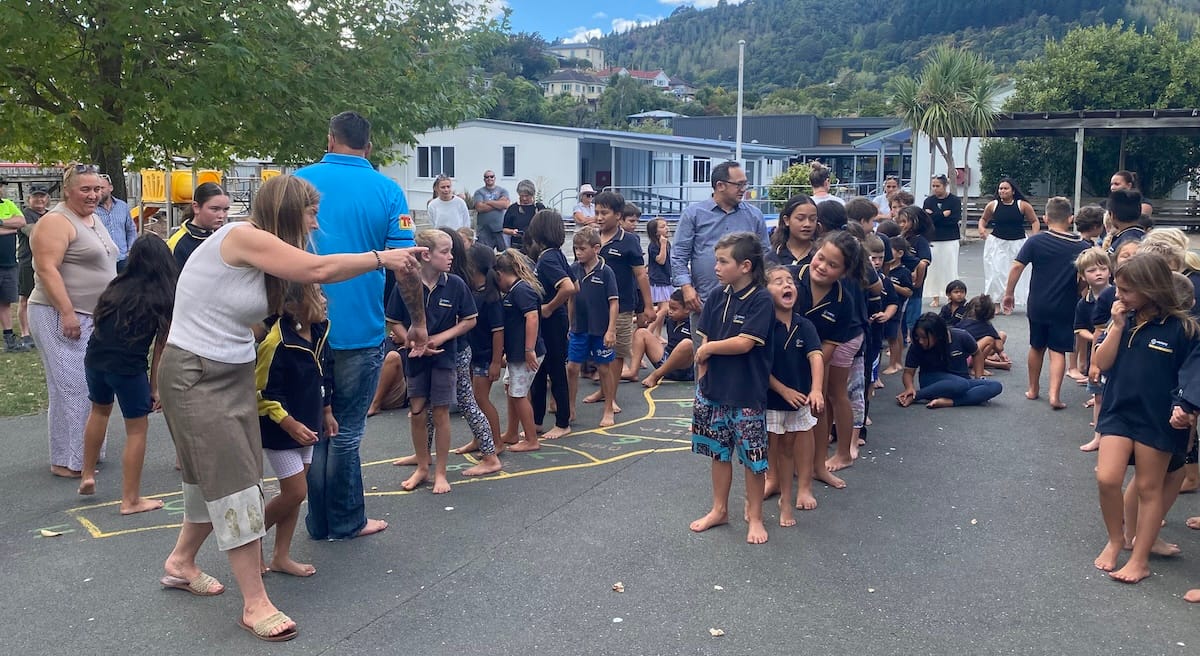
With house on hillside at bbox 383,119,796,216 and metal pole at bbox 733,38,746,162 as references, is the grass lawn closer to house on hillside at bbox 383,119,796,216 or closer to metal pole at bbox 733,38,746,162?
house on hillside at bbox 383,119,796,216

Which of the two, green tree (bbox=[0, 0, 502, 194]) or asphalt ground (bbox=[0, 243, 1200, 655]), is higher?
green tree (bbox=[0, 0, 502, 194])

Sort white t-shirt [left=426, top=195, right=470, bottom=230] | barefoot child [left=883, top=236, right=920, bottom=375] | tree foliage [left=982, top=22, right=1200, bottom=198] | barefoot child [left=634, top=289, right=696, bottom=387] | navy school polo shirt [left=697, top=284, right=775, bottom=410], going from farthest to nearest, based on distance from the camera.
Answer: tree foliage [left=982, top=22, right=1200, bottom=198] < white t-shirt [left=426, top=195, right=470, bottom=230] < barefoot child [left=634, top=289, right=696, bottom=387] < barefoot child [left=883, top=236, right=920, bottom=375] < navy school polo shirt [left=697, top=284, right=775, bottom=410]

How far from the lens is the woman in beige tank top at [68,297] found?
6375 mm

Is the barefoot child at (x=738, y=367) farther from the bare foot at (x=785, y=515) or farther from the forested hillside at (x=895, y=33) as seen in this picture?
the forested hillside at (x=895, y=33)

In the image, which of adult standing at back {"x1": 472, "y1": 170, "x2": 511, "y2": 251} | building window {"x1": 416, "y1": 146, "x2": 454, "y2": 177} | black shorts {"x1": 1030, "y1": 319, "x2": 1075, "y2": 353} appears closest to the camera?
black shorts {"x1": 1030, "y1": 319, "x2": 1075, "y2": 353}

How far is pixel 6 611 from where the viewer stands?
454 centimetres

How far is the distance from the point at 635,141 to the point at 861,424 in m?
30.4

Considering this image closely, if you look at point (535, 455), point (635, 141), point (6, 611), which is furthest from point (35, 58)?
point (635, 141)

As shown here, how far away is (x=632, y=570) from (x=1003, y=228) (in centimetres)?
1039

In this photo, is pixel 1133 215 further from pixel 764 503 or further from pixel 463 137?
pixel 463 137

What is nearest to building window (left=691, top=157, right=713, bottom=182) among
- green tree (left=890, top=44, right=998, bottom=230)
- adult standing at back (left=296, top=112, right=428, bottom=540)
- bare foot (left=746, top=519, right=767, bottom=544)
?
green tree (left=890, top=44, right=998, bottom=230)

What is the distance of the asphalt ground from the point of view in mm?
4270

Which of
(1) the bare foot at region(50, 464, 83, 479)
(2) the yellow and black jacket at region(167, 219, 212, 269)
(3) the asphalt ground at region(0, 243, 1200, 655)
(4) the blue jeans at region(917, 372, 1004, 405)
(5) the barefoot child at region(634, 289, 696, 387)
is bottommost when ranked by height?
(3) the asphalt ground at region(0, 243, 1200, 655)

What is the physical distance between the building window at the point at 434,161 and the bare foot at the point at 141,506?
111 feet
